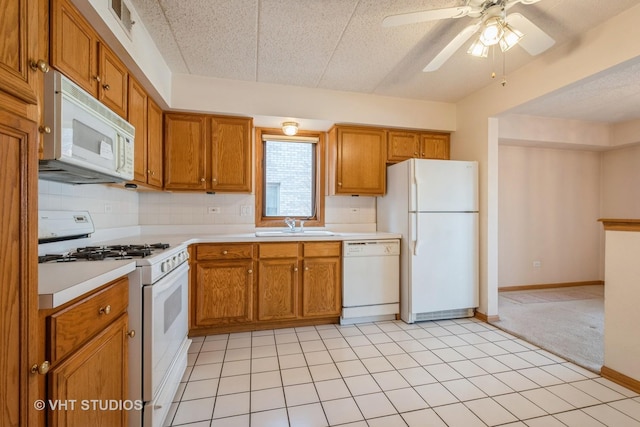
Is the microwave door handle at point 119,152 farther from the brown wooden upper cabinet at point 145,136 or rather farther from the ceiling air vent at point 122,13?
the ceiling air vent at point 122,13

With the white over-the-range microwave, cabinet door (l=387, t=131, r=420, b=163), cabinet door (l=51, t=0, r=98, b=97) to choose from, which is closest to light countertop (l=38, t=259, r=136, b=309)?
the white over-the-range microwave

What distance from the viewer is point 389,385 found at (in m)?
1.80

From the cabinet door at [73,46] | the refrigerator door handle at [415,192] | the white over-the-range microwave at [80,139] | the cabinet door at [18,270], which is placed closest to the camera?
the cabinet door at [18,270]

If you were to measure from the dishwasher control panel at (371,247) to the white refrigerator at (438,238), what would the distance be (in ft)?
0.32

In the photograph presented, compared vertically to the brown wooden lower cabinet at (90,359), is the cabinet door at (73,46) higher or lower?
higher

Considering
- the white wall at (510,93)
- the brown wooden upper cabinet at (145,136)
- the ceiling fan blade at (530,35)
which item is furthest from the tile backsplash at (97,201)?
the white wall at (510,93)

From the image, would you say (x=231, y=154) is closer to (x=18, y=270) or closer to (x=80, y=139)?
(x=80, y=139)

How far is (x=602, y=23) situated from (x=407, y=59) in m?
1.26

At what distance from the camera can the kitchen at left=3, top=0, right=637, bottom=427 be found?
2531 millimetres

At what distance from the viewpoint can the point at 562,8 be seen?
1.75 meters

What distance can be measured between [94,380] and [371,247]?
231 centimetres

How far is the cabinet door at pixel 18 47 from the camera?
2.12 feet

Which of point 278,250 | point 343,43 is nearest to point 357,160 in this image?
point 343,43

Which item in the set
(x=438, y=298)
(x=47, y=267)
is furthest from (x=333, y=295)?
(x=47, y=267)
